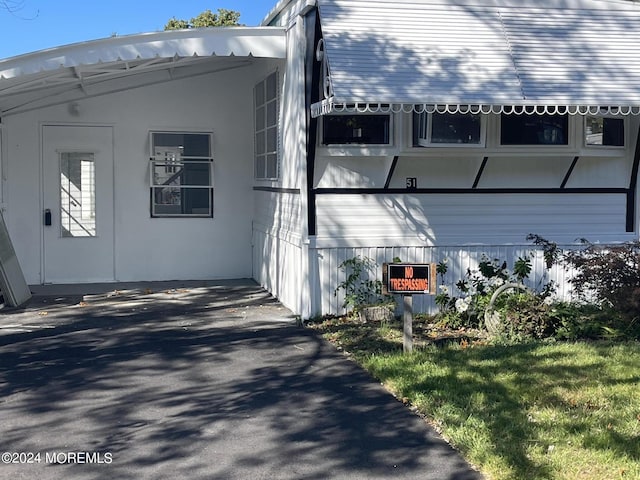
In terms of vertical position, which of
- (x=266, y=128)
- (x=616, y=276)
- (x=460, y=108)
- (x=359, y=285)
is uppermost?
(x=266, y=128)

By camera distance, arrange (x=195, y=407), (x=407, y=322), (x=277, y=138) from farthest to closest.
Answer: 1. (x=277, y=138)
2. (x=407, y=322)
3. (x=195, y=407)

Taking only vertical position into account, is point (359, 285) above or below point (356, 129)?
below

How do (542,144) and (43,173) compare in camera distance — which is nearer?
(542,144)

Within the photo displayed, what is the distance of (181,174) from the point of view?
1203 cm

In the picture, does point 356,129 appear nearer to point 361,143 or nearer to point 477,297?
point 361,143

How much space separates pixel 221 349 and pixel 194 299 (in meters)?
2.98

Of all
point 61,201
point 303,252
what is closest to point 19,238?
point 61,201

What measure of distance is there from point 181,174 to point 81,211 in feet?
5.14

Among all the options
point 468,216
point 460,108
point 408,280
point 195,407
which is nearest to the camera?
point 195,407

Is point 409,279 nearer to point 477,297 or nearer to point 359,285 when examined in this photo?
point 477,297

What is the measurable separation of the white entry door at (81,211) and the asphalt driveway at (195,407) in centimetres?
280

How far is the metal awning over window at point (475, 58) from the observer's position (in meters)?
8.01

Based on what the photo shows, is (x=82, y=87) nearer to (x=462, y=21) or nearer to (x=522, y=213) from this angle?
(x=462, y=21)

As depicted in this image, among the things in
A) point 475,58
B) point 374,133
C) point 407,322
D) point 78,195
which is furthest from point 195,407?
point 78,195
